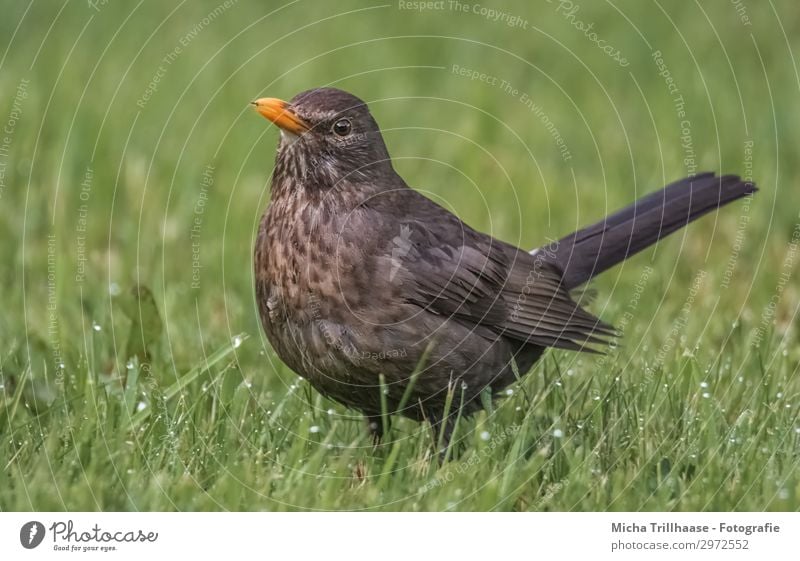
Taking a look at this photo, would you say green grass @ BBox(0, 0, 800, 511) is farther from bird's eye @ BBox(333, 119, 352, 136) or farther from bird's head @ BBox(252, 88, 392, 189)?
bird's eye @ BBox(333, 119, 352, 136)

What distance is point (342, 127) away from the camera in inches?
197

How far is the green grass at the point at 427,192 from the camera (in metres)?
4.49

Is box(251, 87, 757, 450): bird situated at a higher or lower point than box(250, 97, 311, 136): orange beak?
lower

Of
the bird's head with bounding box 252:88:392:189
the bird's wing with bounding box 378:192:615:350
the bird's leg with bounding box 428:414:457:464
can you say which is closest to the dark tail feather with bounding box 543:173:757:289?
the bird's wing with bounding box 378:192:615:350

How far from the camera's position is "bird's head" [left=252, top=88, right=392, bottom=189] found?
4879 millimetres

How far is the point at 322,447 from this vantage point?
14.9 feet

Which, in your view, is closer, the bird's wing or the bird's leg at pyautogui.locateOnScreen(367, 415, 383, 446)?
the bird's wing

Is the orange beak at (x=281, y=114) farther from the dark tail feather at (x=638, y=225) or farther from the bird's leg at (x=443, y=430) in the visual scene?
the dark tail feather at (x=638, y=225)

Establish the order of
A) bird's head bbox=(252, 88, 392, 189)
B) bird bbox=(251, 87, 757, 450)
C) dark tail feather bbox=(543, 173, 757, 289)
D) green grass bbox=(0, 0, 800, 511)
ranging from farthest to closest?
dark tail feather bbox=(543, 173, 757, 289) < bird's head bbox=(252, 88, 392, 189) < bird bbox=(251, 87, 757, 450) < green grass bbox=(0, 0, 800, 511)

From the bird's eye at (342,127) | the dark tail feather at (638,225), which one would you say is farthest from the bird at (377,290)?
the dark tail feather at (638,225)
